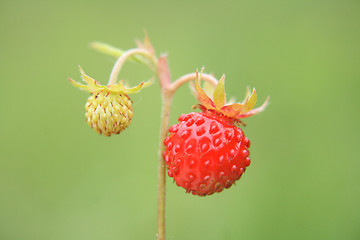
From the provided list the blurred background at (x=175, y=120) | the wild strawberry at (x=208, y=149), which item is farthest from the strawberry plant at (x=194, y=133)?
the blurred background at (x=175, y=120)

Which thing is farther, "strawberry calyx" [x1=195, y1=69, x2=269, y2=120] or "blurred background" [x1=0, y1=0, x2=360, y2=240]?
"blurred background" [x1=0, y1=0, x2=360, y2=240]

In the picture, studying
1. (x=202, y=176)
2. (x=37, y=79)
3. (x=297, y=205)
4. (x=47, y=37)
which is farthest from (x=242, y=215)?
(x=47, y=37)

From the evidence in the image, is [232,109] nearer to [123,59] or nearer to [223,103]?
[223,103]

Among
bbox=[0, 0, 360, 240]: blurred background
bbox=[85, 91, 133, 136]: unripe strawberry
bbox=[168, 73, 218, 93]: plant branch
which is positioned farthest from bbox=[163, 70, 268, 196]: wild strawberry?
bbox=[0, 0, 360, 240]: blurred background

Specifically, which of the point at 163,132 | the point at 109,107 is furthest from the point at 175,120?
the point at 109,107

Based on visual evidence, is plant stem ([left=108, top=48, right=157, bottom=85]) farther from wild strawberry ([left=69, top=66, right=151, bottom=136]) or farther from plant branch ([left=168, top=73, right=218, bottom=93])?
plant branch ([left=168, top=73, right=218, bottom=93])

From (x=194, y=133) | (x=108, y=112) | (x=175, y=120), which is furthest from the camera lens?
(x=175, y=120)

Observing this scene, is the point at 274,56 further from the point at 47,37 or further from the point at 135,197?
the point at 47,37

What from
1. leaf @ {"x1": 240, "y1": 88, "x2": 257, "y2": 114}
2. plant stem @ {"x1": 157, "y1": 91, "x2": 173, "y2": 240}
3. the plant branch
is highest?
the plant branch
